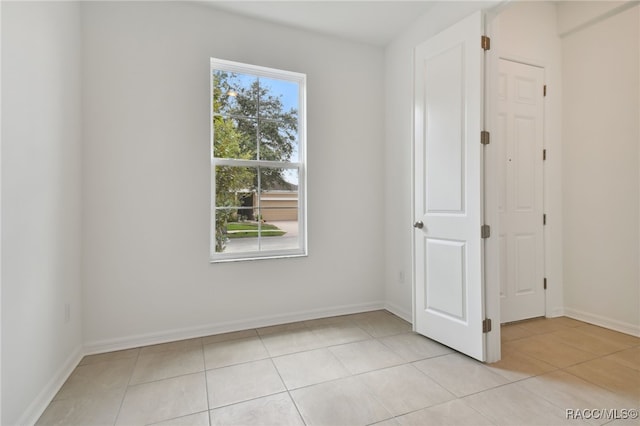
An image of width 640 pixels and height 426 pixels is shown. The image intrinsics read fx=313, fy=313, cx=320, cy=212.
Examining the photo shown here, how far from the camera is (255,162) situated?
289 centimetres

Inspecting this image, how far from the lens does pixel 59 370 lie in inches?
74.8

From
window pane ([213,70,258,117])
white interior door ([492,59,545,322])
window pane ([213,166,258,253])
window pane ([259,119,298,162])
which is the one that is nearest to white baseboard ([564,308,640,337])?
white interior door ([492,59,545,322])

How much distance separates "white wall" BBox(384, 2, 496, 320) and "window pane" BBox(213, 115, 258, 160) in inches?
54.8

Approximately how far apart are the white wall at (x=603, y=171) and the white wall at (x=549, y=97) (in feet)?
0.22

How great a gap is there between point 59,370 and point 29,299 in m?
0.60

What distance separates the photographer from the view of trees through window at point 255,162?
2.79 metres

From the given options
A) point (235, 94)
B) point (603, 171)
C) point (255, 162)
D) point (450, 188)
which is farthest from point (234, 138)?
point (603, 171)

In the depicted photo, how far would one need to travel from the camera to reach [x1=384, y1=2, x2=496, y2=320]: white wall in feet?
9.66

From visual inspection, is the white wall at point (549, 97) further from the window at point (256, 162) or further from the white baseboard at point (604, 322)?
the window at point (256, 162)

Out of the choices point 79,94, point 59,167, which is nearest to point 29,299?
point 59,167

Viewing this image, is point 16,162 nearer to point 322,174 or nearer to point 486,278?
point 322,174

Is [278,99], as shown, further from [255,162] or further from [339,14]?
[339,14]

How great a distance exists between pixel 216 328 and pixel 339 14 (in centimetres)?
293

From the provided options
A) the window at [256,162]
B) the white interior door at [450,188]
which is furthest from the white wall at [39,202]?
the white interior door at [450,188]
